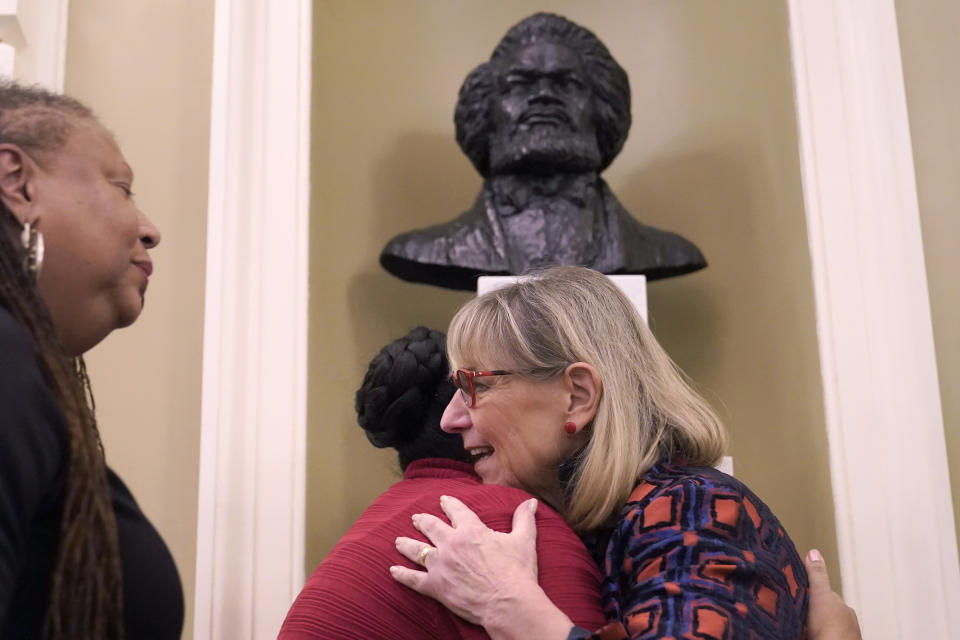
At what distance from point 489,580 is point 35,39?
246cm

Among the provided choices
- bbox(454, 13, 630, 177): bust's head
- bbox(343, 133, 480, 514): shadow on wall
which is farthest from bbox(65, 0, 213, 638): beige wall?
bbox(454, 13, 630, 177): bust's head

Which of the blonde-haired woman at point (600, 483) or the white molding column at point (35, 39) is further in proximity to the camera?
the white molding column at point (35, 39)

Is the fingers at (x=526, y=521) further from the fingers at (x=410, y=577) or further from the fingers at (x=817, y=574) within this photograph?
the fingers at (x=817, y=574)

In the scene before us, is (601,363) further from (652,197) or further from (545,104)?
(652,197)

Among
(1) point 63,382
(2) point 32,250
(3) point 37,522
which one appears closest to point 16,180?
(2) point 32,250

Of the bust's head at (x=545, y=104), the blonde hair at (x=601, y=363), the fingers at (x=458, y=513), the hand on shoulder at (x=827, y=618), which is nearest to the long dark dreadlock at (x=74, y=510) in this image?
the fingers at (x=458, y=513)

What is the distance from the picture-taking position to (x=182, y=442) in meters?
2.92

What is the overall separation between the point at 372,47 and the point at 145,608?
2.90 metres

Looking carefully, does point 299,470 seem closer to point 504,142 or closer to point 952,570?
point 504,142

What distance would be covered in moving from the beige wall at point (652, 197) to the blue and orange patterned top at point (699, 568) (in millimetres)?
1871

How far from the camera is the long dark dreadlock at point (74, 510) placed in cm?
99

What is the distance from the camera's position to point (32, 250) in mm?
1074

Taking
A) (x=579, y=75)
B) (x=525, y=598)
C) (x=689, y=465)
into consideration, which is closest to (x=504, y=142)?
(x=579, y=75)

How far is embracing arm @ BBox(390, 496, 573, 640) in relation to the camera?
1272 millimetres
